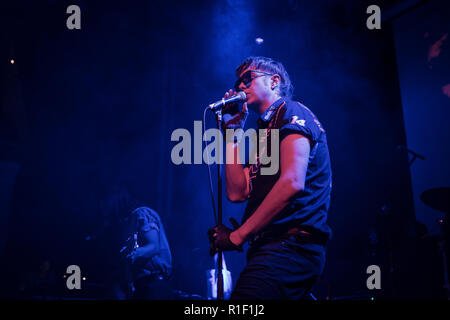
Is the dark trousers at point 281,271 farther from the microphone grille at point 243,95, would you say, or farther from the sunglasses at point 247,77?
the sunglasses at point 247,77

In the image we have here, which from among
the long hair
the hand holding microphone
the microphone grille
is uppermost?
the long hair

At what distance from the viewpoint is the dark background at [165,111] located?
4844mm

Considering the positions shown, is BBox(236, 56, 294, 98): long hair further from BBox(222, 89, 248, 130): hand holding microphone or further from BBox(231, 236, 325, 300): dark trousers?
BBox(231, 236, 325, 300): dark trousers

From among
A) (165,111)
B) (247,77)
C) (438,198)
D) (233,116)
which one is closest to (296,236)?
(233,116)

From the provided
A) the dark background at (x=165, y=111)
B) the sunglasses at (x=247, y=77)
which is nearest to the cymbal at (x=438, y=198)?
the dark background at (x=165, y=111)

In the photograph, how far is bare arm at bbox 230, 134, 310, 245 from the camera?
54.9 inches

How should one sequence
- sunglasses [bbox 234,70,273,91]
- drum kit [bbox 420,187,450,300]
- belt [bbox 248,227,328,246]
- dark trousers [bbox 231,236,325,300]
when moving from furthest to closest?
drum kit [bbox 420,187,450,300] → sunglasses [bbox 234,70,273,91] → belt [bbox 248,227,328,246] → dark trousers [bbox 231,236,325,300]

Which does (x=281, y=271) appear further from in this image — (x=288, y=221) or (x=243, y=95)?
(x=243, y=95)

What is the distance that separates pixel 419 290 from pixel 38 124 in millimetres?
5704

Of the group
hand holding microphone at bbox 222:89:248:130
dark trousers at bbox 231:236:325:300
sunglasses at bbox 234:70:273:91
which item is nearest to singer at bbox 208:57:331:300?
dark trousers at bbox 231:236:325:300

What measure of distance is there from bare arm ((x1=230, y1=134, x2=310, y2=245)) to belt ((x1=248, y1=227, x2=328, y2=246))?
3.9 inches

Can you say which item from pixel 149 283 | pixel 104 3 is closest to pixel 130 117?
pixel 104 3

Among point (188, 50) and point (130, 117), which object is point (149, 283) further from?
point (188, 50)

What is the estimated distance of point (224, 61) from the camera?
5496 millimetres
